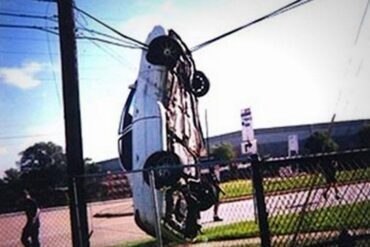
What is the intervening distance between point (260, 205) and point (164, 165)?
5253 millimetres

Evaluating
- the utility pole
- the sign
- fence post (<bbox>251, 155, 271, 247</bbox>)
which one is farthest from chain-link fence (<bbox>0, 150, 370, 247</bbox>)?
the sign

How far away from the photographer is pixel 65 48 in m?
8.74

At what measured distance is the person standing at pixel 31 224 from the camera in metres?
11.4

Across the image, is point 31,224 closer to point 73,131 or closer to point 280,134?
point 73,131

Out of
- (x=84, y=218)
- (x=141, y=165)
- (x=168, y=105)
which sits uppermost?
(x=168, y=105)

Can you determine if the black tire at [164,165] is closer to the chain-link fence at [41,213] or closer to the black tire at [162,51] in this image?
the chain-link fence at [41,213]

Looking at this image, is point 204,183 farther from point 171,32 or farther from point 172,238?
point 171,32

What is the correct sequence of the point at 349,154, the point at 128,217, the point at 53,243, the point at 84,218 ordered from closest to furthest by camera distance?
the point at 349,154 → the point at 84,218 → the point at 53,243 → the point at 128,217

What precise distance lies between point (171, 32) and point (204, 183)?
363 centimetres

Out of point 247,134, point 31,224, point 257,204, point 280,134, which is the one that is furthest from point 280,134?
point 257,204

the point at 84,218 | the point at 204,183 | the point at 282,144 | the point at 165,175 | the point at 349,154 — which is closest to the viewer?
the point at 349,154

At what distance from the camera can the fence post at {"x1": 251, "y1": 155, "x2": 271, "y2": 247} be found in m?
5.43

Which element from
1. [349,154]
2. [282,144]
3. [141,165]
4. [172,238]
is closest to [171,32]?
[141,165]

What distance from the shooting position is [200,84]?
46.8 ft
